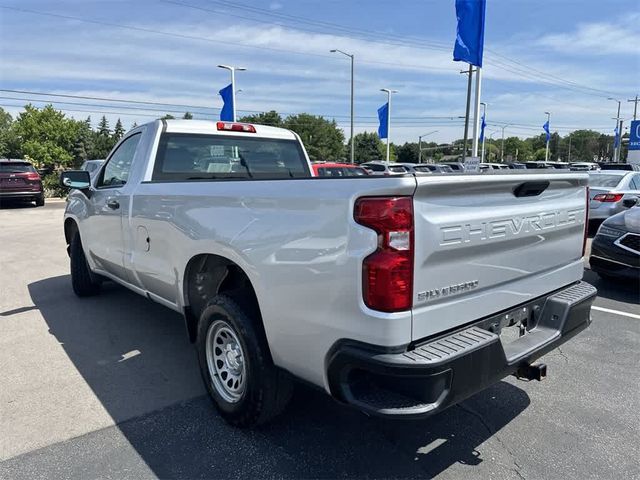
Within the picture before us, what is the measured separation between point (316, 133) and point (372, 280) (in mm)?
93383

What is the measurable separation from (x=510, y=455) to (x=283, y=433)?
1330 mm

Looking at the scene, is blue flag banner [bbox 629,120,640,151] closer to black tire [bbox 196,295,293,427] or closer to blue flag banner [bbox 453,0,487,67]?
blue flag banner [bbox 453,0,487,67]

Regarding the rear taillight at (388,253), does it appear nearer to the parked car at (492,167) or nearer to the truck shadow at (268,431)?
the parked car at (492,167)

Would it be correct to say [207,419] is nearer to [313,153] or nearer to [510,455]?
[510,455]

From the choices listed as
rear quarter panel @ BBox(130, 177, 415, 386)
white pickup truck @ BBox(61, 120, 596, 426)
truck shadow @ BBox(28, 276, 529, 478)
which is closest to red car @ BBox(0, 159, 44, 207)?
truck shadow @ BBox(28, 276, 529, 478)

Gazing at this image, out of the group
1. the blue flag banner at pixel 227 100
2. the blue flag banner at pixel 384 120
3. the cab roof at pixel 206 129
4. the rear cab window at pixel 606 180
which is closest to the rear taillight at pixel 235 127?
the cab roof at pixel 206 129

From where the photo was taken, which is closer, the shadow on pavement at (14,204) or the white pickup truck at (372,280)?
the white pickup truck at (372,280)

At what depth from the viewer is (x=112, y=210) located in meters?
4.57

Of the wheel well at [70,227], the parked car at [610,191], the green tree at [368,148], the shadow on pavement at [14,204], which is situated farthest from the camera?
the green tree at [368,148]

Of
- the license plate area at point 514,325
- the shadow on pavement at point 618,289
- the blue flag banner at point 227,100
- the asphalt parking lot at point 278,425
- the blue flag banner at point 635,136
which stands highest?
the blue flag banner at point 227,100

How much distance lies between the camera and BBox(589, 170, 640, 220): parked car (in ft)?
34.6

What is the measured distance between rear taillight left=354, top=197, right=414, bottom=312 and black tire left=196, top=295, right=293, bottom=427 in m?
0.90

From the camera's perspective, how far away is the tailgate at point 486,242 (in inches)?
85.5

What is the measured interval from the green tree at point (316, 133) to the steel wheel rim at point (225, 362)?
87039 mm
